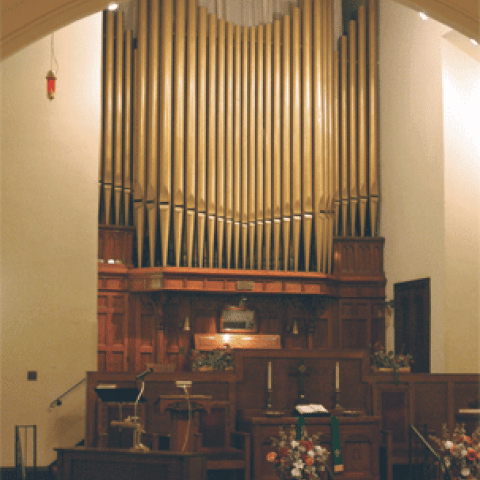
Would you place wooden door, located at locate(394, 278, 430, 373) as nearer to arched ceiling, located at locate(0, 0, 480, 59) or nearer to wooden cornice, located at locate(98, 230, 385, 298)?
wooden cornice, located at locate(98, 230, 385, 298)

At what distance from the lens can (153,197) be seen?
10.9 m

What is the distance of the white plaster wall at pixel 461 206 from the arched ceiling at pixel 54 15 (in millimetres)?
6066

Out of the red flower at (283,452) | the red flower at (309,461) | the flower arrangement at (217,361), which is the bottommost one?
the red flower at (309,461)

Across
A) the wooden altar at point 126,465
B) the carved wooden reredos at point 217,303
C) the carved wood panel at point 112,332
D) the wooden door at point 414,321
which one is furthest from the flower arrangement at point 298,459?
the carved wood panel at point 112,332

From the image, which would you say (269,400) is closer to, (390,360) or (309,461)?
(390,360)

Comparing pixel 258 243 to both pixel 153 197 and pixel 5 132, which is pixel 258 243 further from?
pixel 5 132

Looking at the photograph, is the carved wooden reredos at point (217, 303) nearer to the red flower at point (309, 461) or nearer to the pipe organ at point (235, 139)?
the pipe organ at point (235, 139)

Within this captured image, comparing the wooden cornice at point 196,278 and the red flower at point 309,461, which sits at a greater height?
the wooden cornice at point 196,278

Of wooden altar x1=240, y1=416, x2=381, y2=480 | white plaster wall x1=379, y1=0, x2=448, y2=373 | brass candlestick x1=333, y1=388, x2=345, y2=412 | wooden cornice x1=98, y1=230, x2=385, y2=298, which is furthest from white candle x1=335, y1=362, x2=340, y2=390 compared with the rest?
wooden cornice x1=98, y1=230, x2=385, y2=298

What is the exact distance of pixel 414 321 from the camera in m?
10.6

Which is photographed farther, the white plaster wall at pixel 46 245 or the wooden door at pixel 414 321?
the wooden door at pixel 414 321

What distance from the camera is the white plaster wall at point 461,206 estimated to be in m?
9.82

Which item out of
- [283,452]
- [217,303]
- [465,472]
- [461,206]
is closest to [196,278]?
[217,303]

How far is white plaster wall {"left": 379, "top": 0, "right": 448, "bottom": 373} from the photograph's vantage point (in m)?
10.1
